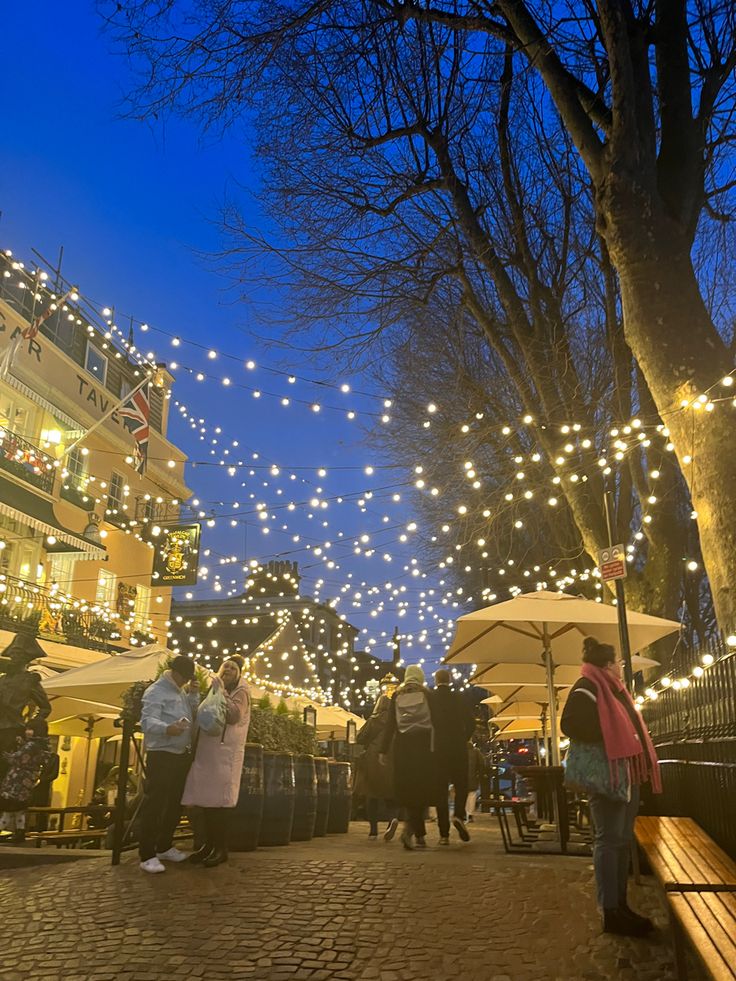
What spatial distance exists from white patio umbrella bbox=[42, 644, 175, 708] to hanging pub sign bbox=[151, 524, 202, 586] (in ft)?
37.4

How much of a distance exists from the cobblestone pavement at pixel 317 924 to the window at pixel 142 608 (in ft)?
59.2

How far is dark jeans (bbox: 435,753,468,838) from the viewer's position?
297 inches

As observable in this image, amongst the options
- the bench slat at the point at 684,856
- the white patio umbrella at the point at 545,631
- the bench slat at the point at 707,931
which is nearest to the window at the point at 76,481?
the white patio umbrella at the point at 545,631

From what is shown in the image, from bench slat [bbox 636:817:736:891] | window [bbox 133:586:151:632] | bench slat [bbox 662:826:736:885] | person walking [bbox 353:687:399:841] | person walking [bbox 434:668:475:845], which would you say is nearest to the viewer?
bench slat [bbox 636:817:736:891]

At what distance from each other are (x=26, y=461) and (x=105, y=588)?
523 cm

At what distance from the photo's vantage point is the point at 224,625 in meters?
38.9

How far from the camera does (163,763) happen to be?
19.0ft

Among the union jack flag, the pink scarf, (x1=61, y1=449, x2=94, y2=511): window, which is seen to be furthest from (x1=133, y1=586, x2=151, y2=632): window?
the pink scarf

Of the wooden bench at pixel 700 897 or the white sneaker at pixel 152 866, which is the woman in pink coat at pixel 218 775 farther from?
the wooden bench at pixel 700 897

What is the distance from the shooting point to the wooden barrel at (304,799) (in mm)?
7676

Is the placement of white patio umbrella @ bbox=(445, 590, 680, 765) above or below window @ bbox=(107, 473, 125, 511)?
below

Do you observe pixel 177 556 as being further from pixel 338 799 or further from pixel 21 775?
pixel 21 775

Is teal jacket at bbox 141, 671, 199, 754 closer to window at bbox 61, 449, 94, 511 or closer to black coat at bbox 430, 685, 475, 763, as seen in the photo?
black coat at bbox 430, 685, 475, 763

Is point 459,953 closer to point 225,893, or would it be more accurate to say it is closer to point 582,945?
point 582,945
